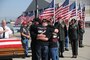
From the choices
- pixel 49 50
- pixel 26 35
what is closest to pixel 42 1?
pixel 26 35

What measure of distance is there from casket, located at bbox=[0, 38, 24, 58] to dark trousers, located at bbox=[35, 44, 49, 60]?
1.61 ft

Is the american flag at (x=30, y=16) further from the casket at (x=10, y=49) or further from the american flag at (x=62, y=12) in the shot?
the casket at (x=10, y=49)

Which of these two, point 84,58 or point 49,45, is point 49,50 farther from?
point 84,58

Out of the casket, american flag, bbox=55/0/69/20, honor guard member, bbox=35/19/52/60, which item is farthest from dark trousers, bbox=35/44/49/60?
american flag, bbox=55/0/69/20

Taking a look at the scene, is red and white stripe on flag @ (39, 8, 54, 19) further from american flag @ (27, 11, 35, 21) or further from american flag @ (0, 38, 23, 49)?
american flag @ (0, 38, 23, 49)

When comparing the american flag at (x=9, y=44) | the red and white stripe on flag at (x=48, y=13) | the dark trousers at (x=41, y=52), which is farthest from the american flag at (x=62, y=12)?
the american flag at (x=9, y=44)

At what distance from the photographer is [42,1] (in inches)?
1464

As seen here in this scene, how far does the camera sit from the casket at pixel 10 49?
1180cm

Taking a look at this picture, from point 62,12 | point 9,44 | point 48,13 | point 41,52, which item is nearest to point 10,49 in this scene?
point 9,44

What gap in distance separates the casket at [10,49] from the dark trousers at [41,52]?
489 mm

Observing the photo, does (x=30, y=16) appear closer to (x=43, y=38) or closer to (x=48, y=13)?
(x=48, y=13)

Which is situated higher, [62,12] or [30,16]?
[30,16]

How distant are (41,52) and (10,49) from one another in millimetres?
1001

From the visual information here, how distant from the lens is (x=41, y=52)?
39.9ft
